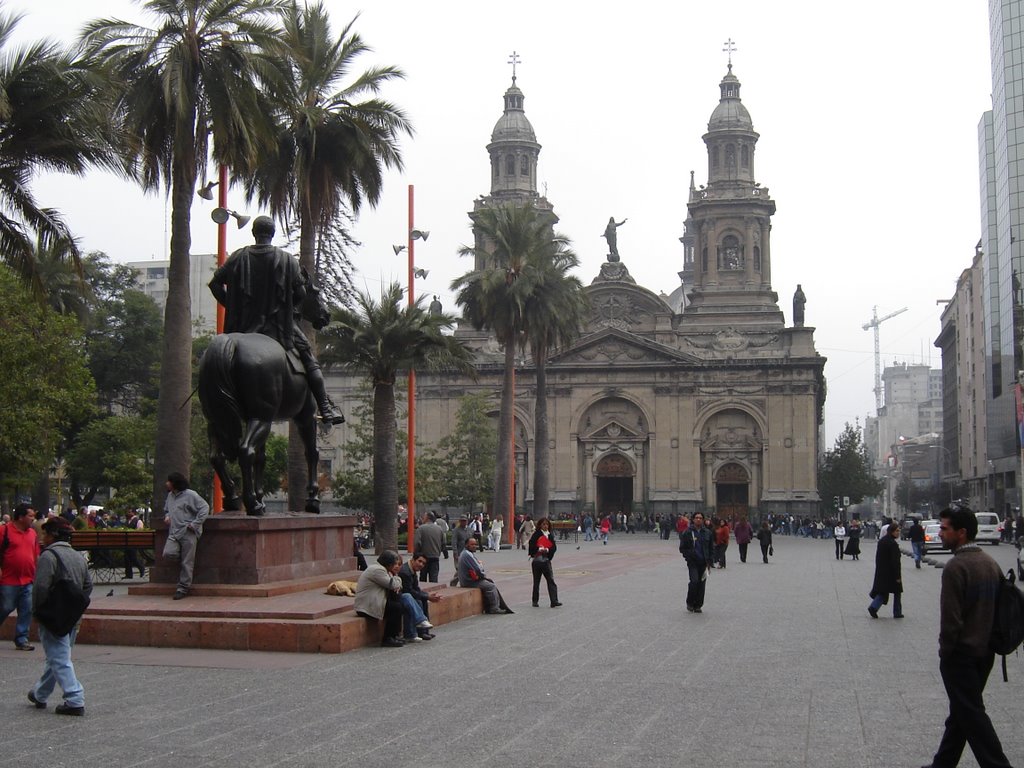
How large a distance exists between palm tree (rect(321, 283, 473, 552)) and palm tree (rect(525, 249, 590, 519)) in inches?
478

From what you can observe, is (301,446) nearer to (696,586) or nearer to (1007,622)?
(696,586)

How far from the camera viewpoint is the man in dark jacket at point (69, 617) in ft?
28.3

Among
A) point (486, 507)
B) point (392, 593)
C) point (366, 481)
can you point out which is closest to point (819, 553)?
point (366, 481)

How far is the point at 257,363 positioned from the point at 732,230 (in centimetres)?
6215

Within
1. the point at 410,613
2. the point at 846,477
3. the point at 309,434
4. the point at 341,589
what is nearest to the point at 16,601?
the point at 341,589

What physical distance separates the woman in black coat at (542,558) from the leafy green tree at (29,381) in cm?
1495

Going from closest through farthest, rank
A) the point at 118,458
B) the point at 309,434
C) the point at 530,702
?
the point at 530,702 → the point at 309,434 → the point at 118,458

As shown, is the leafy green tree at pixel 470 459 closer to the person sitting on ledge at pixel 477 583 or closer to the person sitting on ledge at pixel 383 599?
the person sitting on ledge at pixel 477 583

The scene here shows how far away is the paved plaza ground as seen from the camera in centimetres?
757

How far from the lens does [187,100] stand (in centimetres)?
2039

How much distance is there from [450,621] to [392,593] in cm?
286

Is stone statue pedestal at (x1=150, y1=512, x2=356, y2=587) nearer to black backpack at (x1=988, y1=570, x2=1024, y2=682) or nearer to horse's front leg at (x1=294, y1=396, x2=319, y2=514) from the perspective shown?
horse's front leg at (x1=294, y1=396, x2=319, y2=514)

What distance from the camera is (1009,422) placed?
7425 cm

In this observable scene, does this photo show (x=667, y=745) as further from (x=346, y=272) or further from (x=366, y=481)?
(x=366, y=481)
